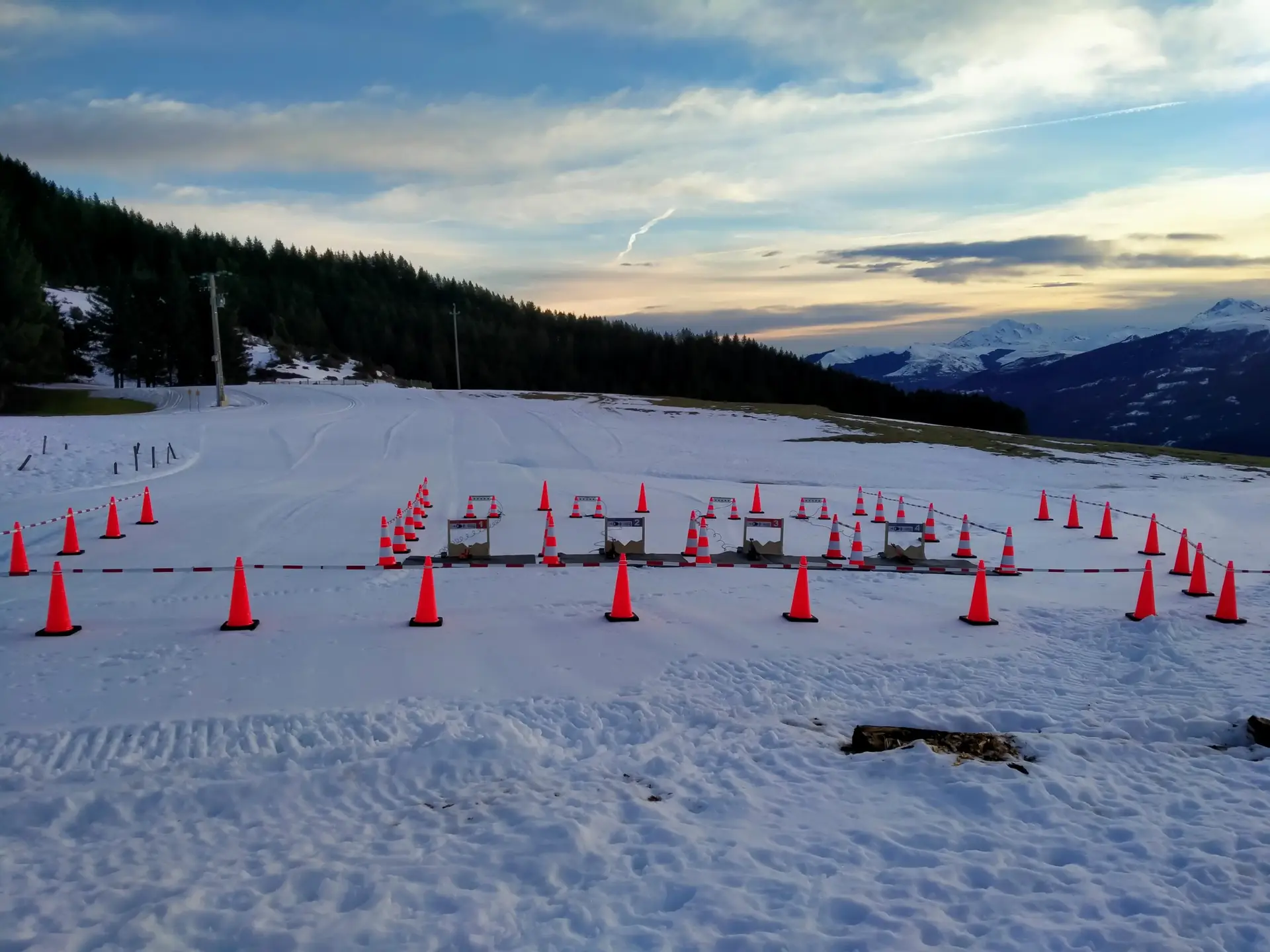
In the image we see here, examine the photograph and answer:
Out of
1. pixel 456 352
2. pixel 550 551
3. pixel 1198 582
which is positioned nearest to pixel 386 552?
pixel 550 551

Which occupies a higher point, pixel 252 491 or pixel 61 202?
pixel 61 202

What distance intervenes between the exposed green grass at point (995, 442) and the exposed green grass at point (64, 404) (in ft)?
104

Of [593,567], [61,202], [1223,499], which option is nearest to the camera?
[593,567]

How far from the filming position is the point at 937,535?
17.3 m

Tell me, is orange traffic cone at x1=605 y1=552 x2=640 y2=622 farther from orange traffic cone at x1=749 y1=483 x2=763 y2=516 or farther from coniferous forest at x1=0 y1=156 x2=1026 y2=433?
coniferous forest at x1=0 y1=156 x2=1026 y2=433

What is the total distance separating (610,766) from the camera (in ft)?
20.9

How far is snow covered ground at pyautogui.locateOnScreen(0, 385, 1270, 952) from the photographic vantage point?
441 cm

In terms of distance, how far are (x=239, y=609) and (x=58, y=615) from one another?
170 centimetres

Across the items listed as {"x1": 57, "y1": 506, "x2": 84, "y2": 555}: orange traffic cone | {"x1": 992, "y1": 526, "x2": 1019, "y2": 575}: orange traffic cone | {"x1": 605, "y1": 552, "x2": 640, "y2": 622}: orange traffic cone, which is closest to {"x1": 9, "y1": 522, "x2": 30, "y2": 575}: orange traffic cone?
{"x1": 57, "y1": 506, "x2": 84, "y2": 555}: orange traffic cone

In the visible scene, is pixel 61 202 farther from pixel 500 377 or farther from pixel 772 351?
pixel 772 351

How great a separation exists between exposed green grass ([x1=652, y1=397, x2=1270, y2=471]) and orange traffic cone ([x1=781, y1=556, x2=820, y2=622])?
2706 cm

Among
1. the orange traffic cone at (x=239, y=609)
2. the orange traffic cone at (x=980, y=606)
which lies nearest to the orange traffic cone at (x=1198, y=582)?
the orange traffic cone at (x=980, y=606)

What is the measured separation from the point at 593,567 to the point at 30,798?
27.0 ft

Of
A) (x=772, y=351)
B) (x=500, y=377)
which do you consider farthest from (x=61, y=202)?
(x=772, y=351)
